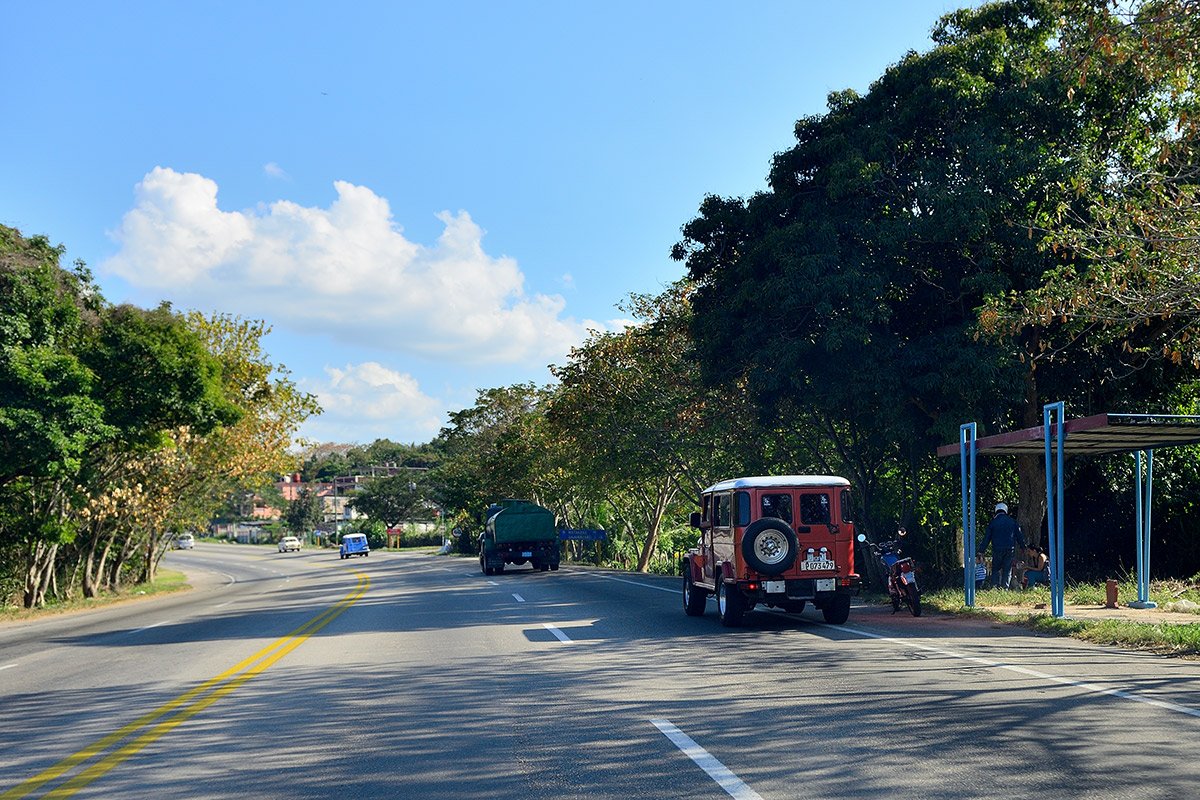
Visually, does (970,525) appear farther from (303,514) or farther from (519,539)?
(303,514)

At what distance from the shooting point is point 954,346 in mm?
21469

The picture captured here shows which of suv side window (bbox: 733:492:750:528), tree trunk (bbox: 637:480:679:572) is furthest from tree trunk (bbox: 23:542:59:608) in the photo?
suv side window (bbox: 733:492:750:528)

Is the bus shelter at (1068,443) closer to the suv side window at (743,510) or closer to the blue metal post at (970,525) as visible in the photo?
the blue metal post at (970,525)

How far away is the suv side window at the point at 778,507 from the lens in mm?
16469

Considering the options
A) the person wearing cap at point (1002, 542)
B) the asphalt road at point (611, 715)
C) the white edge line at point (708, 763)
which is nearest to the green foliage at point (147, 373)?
the asphalt road at point (611, 715)

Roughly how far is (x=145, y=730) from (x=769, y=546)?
30.7ft

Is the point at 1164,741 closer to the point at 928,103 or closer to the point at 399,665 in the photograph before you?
the point at 399,665

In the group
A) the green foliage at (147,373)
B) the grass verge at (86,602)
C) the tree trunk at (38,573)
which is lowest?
the grass verge at (86,602)

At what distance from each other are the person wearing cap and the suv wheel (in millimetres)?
6953

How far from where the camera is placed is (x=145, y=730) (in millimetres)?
9266

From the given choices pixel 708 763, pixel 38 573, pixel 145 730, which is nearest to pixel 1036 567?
pixel 708 763

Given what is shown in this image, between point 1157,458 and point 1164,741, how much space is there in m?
19.0

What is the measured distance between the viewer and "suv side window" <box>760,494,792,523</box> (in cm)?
1647

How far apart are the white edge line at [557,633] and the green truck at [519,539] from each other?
2234 centimetres
